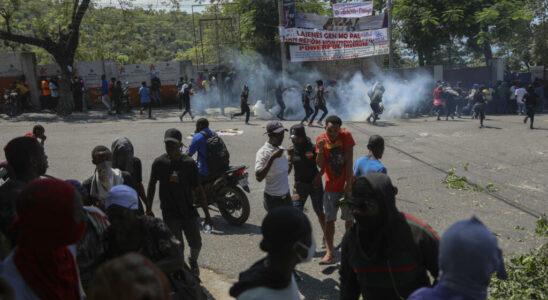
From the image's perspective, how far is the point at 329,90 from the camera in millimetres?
20609

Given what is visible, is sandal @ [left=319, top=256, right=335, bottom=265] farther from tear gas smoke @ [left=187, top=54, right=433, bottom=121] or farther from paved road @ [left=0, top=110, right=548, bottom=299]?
tear gas smoke @ [left=187, top=54, right=433, bottom=121]

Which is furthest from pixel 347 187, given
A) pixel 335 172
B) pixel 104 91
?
pixel 104 91

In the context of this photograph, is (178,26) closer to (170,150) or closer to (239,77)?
(239,77)

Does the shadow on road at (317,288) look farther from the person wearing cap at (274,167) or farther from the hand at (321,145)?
the hand at (321,145)

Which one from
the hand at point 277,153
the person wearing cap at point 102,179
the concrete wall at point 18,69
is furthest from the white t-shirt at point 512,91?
the concrete wall at point 18,69

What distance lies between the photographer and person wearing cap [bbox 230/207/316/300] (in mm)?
2014

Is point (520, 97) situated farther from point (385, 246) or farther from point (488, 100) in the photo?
point (385, 246)

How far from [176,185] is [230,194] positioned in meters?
2.10

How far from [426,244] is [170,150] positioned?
2.97m

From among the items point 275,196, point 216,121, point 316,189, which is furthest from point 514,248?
point 216,121

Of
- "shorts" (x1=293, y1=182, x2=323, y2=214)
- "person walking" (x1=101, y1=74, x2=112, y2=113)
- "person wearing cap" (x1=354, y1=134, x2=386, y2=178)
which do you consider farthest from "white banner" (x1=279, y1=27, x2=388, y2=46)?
"person wearing cap" (x1=354, y1=134, x2=386, y2=178)

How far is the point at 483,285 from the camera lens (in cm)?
184

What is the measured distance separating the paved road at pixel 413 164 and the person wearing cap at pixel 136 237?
2262 millimetres

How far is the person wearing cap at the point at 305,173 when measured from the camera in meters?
5.45
